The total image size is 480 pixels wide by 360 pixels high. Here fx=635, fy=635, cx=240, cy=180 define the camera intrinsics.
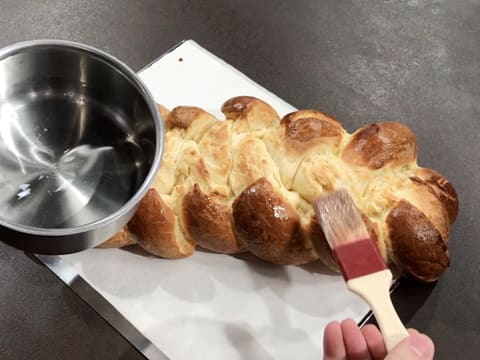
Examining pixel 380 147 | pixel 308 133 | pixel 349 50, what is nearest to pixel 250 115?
pixel 308 133

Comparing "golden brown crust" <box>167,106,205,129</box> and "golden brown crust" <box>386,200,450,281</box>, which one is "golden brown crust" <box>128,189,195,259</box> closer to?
"golden brown crust" <box>167,106,205,129</box>

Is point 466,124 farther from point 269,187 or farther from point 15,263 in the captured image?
point 15,263

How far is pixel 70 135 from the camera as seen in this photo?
35.3 inches

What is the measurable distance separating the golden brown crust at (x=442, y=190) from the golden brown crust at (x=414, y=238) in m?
0.08

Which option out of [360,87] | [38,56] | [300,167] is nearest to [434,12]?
[360,87]

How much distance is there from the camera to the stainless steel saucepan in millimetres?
829

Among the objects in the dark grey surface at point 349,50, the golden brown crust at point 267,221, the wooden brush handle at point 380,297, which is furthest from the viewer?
the dark grey surface at point 349,50

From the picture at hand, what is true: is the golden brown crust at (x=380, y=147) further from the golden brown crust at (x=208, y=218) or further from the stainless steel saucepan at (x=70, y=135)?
the stainless steel saucepan at (x=70, y=135)

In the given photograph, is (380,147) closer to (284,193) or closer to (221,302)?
(284,193)

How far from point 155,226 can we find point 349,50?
650 millimetres

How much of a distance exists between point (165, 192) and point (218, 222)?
100mm

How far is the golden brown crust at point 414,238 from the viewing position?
3.03 ft

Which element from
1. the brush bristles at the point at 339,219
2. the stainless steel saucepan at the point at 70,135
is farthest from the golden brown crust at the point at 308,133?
the stainless steel saucepan at the point at 70,135

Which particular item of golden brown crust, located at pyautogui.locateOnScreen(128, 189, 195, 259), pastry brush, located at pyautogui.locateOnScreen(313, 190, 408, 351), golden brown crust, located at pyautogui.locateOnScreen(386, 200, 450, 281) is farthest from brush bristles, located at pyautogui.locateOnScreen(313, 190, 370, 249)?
golden brown crust, located at pyautogui.locateOnScreen(128, 189, 195, 259)
